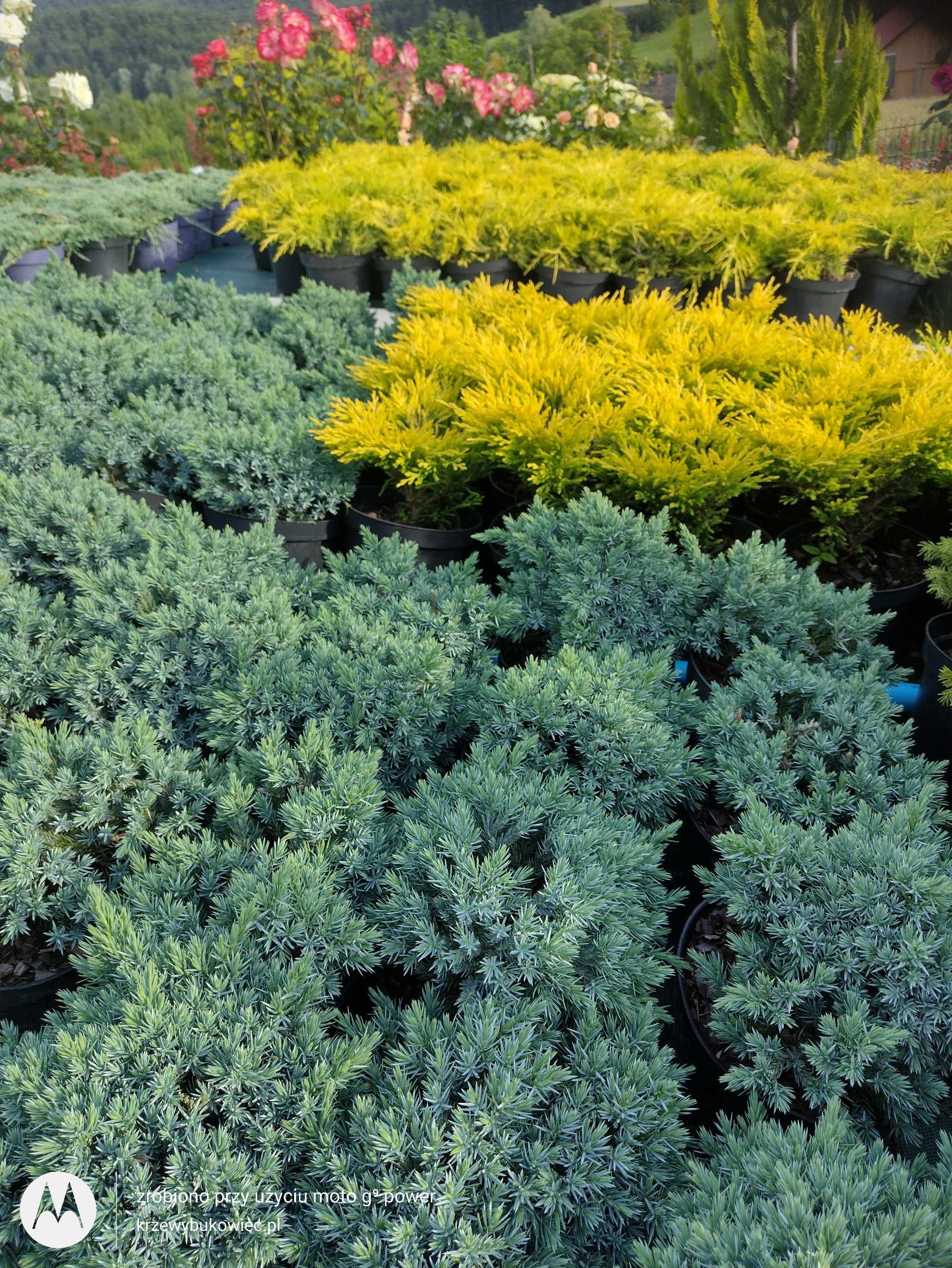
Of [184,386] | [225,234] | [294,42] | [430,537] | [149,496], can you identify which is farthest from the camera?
[225,234]

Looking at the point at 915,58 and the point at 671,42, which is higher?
the point at 671,42

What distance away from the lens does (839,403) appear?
8.32 feet

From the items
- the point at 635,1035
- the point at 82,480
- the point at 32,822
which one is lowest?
the point at 635,1035

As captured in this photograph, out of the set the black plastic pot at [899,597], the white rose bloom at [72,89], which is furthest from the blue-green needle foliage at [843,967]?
the white rose bloom at [72,89]

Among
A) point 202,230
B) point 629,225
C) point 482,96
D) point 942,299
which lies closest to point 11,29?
point 202,230

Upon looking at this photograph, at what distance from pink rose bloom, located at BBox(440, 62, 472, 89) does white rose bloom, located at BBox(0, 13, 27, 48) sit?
3740 millimetres

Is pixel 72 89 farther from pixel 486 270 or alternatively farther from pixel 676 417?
pixel 676 417

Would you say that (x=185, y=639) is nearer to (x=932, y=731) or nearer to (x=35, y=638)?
(x=35, y=638)

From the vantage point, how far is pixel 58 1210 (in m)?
1.01

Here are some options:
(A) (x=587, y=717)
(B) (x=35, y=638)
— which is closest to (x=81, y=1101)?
(A) (x=587, y=717)

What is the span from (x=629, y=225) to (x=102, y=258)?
392 cm

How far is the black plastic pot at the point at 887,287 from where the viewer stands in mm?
4625

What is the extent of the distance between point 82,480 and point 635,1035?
7.22 feet

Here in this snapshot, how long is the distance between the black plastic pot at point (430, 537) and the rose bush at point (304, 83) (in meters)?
5.76
